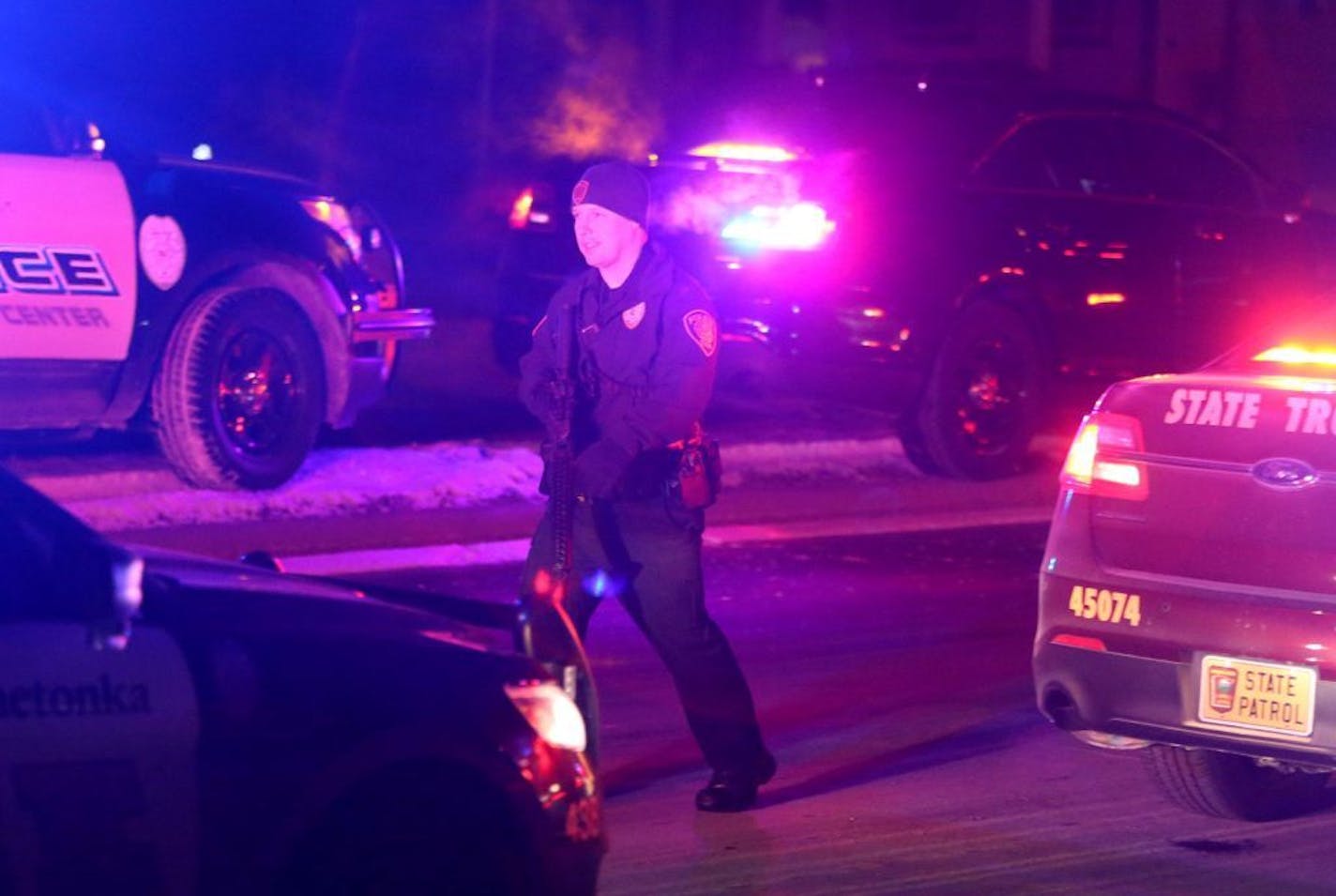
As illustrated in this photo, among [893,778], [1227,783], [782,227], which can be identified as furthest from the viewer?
[782,227]

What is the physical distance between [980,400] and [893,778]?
5.47 meters

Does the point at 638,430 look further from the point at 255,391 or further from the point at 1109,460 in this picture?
the point at 255,391

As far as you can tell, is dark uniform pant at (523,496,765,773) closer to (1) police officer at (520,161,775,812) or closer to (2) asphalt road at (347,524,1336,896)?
(1) police officer at (520,161,775,812)

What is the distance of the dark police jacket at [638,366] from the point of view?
5891 mm

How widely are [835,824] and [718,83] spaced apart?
24.7 feet

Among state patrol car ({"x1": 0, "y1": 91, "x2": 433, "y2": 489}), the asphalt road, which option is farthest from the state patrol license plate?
state patrol car ({"x1": 0, "y1": 91, "x2": 433, "y2": 489})

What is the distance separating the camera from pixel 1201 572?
5.67m

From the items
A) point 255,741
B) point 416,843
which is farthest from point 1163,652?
point 255,741

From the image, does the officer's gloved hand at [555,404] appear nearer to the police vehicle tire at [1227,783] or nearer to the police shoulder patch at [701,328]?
the police shoulder patch at [701,328]

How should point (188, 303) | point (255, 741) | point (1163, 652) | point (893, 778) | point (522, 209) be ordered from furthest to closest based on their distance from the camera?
point (522, 209), point (188, 303), point (893, 778), point (1163, 652), point (255, 741)

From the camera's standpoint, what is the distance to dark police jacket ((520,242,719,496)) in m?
5.89

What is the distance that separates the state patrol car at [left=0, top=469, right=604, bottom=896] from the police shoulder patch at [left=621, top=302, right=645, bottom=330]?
5.35 ft

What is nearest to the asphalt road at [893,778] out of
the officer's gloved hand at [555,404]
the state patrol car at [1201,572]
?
the state patrol car at [1201,572]

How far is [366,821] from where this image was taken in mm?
4059
